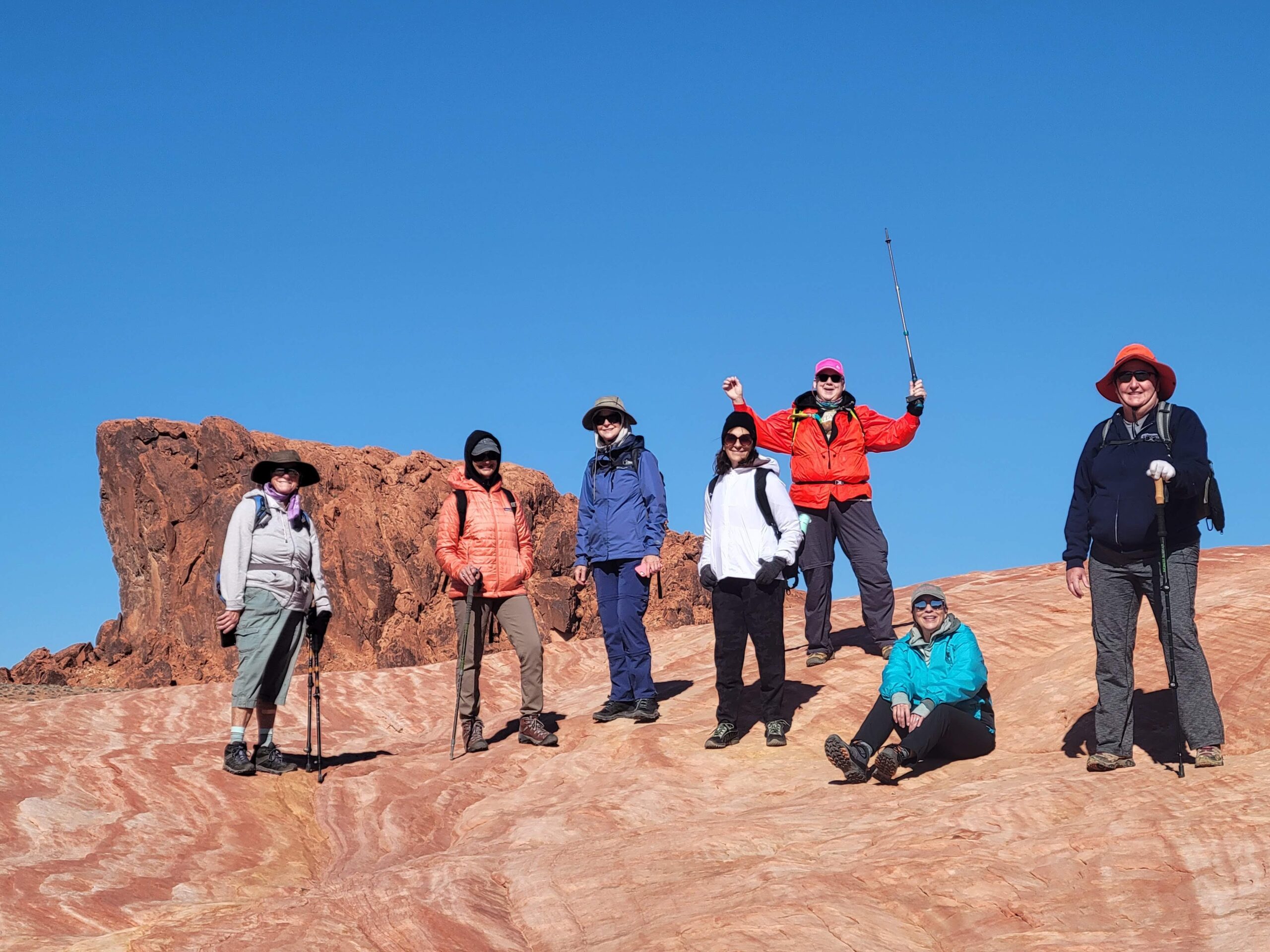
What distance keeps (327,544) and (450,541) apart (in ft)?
85.6

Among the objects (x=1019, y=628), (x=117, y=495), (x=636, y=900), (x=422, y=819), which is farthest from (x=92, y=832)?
(x=117, y=495)

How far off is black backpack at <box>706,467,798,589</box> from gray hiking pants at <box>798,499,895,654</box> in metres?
1.18

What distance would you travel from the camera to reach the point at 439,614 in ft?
110

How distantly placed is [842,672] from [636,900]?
4.82 metres

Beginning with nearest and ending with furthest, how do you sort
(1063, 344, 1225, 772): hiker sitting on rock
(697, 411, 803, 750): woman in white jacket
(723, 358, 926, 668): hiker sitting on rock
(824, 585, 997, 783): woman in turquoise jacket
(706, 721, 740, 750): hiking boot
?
(1063, 344, 1225, 772): hiker sitting on rock < (824, 585, 997, 783): woman in turquoise jacket < (697, 411, 803, 750): woman in white jacket < (706, 721, 740, 750): hiking boot < (723, 358, 926, 668): hiker sitting on rock

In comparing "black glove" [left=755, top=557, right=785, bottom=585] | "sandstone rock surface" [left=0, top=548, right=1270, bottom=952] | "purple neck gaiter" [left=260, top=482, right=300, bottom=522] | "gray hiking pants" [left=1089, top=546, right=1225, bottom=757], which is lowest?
"sandstone rock surface" [left=0, top=548, right=1270, bottom=952]

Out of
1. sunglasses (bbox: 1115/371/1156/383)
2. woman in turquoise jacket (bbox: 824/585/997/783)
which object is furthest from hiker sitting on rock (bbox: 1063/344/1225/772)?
woman in turquoise jacket (bbox: 824/585/997/783)

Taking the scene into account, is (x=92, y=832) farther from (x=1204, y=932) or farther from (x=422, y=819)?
(x=1204, y=932)

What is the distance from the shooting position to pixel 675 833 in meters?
6.19

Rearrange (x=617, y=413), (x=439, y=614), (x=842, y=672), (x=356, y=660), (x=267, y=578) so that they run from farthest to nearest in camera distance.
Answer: (x=439, y=614) < (x=356, y=660) < (x=842, y=672) < (x=617, y=413) < (x=267, y=578)

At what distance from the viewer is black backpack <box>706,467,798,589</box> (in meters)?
8.10

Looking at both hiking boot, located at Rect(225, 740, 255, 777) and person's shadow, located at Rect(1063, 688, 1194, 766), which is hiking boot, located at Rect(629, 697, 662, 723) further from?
person's shadow, located at Rect(1063, 688, 1194, 766)

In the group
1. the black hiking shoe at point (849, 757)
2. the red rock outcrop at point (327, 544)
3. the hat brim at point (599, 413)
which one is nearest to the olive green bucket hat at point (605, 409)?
the hat brim at point (599, 413)

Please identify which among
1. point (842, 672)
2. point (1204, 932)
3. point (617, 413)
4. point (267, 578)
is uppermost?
point (617, 413)
